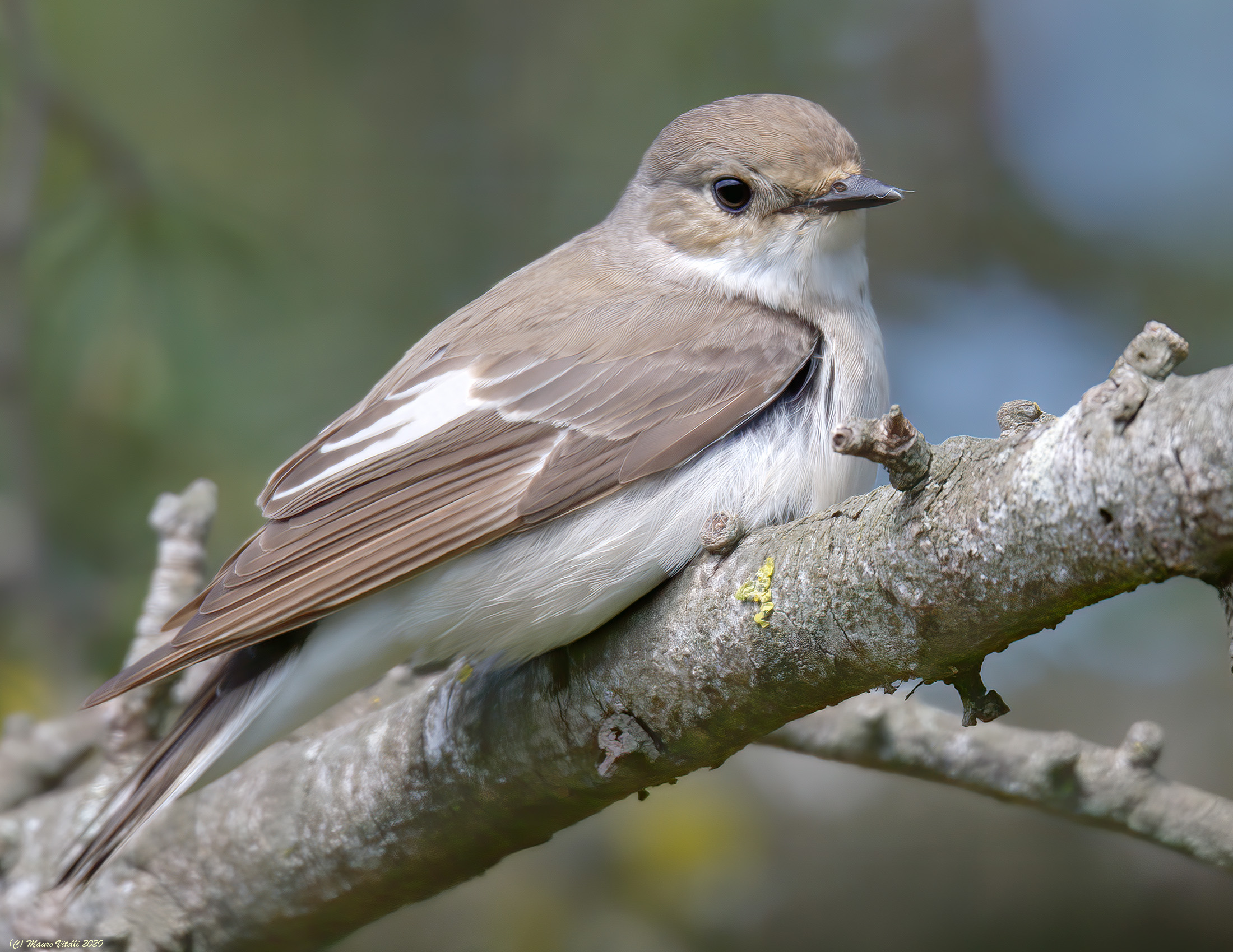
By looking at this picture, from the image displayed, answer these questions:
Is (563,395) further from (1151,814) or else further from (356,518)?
(1151,814)

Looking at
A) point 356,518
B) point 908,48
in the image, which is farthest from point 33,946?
point 908,48

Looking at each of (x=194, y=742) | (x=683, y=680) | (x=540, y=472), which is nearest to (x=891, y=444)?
(x=683, y=680)

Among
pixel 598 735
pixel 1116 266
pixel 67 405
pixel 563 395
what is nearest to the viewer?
pixel 598 735

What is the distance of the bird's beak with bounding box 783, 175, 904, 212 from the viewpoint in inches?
115

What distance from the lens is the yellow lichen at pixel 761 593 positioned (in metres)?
1.93

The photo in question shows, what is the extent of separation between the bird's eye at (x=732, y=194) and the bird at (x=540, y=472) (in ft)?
0.05

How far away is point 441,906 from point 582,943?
0.64m

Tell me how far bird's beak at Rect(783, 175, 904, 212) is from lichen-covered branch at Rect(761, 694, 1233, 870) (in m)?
1.39

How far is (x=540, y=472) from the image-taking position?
2.51 meters

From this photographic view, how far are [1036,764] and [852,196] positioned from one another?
1.60 meters

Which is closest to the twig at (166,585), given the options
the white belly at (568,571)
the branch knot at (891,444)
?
the white belly at (568,571)

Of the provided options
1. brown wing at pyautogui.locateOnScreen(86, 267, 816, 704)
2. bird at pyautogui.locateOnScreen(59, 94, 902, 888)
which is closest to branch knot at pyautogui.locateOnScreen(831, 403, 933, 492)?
bird at pyautogui.locateOnScreen(59, 94, 902, 888)

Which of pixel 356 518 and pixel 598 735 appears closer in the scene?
pixel 598 735

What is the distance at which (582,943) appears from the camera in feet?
13.5
